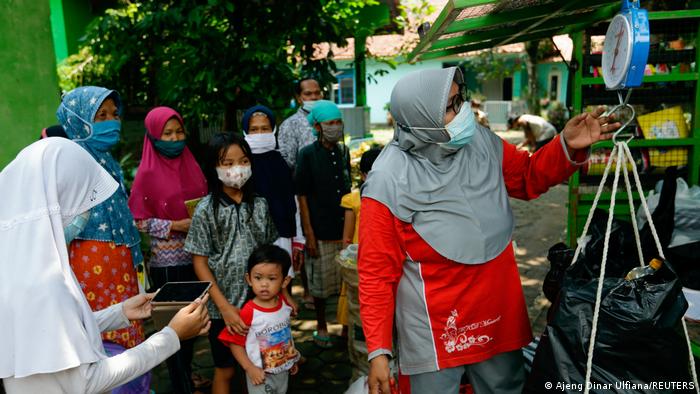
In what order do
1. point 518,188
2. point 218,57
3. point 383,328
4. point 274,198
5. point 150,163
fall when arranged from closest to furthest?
point 383,328 → point 518,188 → point 150,163 → point 274,198 → point 218,57

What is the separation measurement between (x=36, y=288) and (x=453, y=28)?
193cm

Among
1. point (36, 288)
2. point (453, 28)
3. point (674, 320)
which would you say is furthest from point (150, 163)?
point (674, 320)

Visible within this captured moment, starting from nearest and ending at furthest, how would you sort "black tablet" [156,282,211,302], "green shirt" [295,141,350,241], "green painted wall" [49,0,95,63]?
1. "black tablet" [156,282,211,302]
2. "green shirt" [295,141,350,241]
3. "green painted wall" [49,0,95,63]

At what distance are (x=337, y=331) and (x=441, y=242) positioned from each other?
2.60 meters

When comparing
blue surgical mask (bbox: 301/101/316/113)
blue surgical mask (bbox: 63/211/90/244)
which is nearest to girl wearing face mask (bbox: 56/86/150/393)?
blue surgical mask (bbox: 63/211/90/244)

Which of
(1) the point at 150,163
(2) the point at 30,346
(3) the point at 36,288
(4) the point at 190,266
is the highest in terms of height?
(1) the point at 150,163

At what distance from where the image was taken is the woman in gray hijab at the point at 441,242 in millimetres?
1992

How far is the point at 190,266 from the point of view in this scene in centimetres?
322

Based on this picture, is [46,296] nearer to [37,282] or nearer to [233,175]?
[37,282]

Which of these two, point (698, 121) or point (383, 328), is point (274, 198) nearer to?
point (383, 328)

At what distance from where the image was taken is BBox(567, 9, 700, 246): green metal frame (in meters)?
3.11

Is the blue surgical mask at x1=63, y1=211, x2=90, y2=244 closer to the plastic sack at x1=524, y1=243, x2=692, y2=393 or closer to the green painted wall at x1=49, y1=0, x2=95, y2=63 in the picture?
the plastic sack at x1=524, y1=243, x2=692, y2=393

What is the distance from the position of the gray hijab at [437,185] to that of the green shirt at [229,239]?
3.72ft

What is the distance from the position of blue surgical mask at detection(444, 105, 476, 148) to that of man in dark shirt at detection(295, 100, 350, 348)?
1.96 meters
